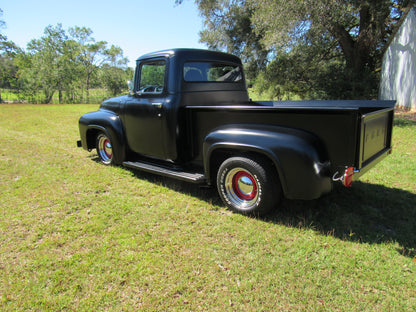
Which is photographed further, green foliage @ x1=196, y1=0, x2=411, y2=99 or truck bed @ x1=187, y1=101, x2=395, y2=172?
green foliage @ x1=196, y1=0, x2=411, y2=99

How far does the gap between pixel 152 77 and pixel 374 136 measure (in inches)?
126

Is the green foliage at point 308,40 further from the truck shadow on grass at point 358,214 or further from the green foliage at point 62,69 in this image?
the green foliage at point 62,69

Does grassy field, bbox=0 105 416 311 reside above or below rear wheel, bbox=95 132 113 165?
below

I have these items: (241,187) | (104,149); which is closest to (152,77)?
(104,149)

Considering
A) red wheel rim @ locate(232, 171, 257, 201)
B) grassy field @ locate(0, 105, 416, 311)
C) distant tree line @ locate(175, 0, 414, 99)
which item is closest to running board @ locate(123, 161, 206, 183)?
grassy field @ locate(0, 105, 416, 311)

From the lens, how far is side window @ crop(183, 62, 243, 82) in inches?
164

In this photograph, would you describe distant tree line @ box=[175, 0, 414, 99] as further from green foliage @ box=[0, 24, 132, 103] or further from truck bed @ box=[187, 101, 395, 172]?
green foliage @ box=[0, 24, 132, 103]

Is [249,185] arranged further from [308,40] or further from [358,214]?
[308,40]

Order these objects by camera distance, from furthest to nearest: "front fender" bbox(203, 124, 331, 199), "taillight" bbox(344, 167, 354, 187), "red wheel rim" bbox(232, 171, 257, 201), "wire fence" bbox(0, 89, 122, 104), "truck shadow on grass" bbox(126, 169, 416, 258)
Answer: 1. "wire fence" bbox(0, 89, 122, 104)
2. "red wheel rim" bbox(232, 171, 257, 201)
3. "truck shadow on grass" bbox(126, 169, 416, 258)
4. "front fender" bbox(203, 124, 331, 199)
5. "taillight" bbox(344, 167, 354, 187)

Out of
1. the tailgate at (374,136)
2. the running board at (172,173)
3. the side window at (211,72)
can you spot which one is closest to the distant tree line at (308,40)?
the side window at (211,72)

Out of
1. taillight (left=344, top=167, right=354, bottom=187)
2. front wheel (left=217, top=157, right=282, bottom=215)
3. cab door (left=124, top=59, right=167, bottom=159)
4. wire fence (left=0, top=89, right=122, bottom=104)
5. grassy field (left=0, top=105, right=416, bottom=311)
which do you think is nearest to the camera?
grassy field (left=0, top=105, right=416, bottom=311)

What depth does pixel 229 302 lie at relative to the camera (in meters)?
2.13

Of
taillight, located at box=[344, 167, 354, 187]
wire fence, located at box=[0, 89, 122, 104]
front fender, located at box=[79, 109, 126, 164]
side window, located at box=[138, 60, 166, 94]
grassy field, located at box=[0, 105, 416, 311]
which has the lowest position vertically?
grassy field, located at box=[0, 105, 416, 311]

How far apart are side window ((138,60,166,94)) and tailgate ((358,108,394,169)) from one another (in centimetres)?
270
